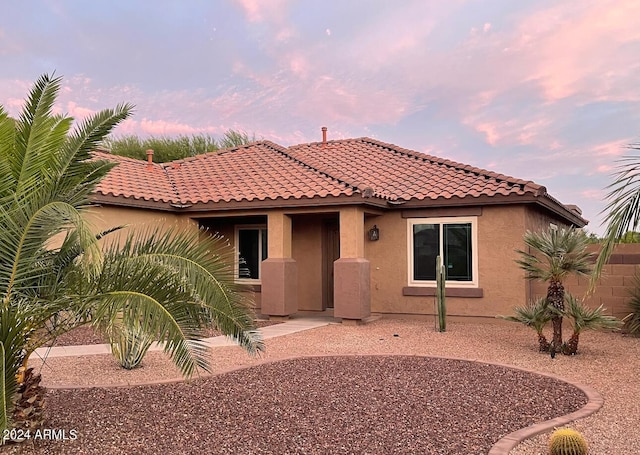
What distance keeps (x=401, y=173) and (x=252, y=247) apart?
15.9 feet

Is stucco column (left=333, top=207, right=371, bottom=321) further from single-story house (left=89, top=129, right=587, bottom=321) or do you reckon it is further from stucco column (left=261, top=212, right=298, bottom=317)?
stucco column (left=261, top=212, right=298, bottom=317)

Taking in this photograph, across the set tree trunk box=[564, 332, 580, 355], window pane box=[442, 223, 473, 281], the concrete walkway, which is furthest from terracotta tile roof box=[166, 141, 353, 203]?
tree trunk box=[564, 332, 580, 355]

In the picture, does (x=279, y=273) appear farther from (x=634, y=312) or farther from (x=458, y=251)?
(x=634, y=312)

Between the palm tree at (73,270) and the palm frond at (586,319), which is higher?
the palm tree at (73,270)

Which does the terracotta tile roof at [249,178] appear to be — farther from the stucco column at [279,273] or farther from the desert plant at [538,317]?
the desert plant at [538,317]

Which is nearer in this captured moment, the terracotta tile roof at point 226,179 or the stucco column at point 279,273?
the stucco column at point 279,273

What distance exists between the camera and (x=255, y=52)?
1897 cm

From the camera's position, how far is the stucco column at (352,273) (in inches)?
507

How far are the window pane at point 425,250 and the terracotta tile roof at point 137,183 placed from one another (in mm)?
6656

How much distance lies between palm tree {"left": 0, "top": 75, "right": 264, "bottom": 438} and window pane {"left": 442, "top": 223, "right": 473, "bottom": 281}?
30.2ft

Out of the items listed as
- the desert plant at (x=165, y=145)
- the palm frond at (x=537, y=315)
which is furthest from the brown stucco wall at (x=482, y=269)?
the desert plant at (x=165, y=145)

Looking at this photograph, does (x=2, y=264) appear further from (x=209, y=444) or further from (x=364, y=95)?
(x=364, y=95)

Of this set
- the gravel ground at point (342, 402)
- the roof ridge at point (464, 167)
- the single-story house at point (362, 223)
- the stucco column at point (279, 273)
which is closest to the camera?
the gravel ground at point (342, 402)

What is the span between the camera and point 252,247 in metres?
15.9
